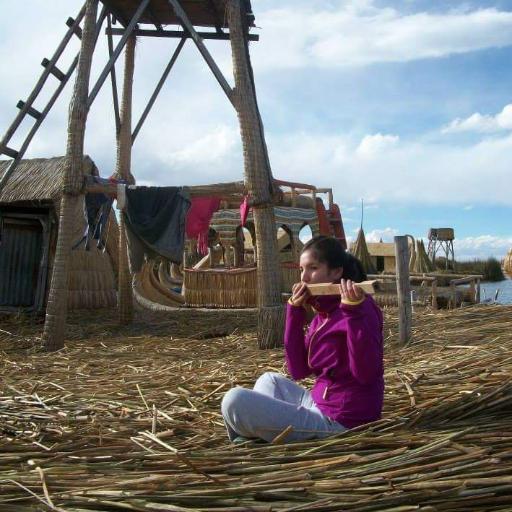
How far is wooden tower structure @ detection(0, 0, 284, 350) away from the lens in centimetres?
678

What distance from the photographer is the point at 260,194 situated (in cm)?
673

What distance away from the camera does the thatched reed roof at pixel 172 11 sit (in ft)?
26.3

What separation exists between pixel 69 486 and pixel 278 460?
767mm

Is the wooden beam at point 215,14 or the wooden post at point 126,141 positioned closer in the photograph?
→ the wooden beam at point 215,14

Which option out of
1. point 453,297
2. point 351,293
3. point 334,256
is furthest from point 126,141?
point 351,293

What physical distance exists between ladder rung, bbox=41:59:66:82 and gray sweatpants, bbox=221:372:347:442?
21.3ft

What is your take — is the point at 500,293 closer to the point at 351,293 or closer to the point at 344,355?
the point at 344,355

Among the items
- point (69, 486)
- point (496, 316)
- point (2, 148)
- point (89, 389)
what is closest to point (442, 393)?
point (69, 486)

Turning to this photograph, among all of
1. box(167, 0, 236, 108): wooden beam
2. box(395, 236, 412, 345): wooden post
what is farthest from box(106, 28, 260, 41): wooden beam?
box(395, 236, 412, 345): wooden post

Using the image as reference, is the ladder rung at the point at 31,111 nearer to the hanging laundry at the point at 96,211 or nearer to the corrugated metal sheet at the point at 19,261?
the hanging laundry at the point at 96,211

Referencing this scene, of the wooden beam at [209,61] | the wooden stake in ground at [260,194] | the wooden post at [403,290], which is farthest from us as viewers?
the wooden beam at [209,61]

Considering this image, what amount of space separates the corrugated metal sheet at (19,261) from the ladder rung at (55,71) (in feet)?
10.6

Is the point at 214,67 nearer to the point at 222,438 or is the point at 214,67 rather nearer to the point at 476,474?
the point at 222,438

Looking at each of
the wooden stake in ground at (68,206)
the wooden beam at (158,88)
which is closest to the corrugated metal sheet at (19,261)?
the wooden beam at (158,88)
